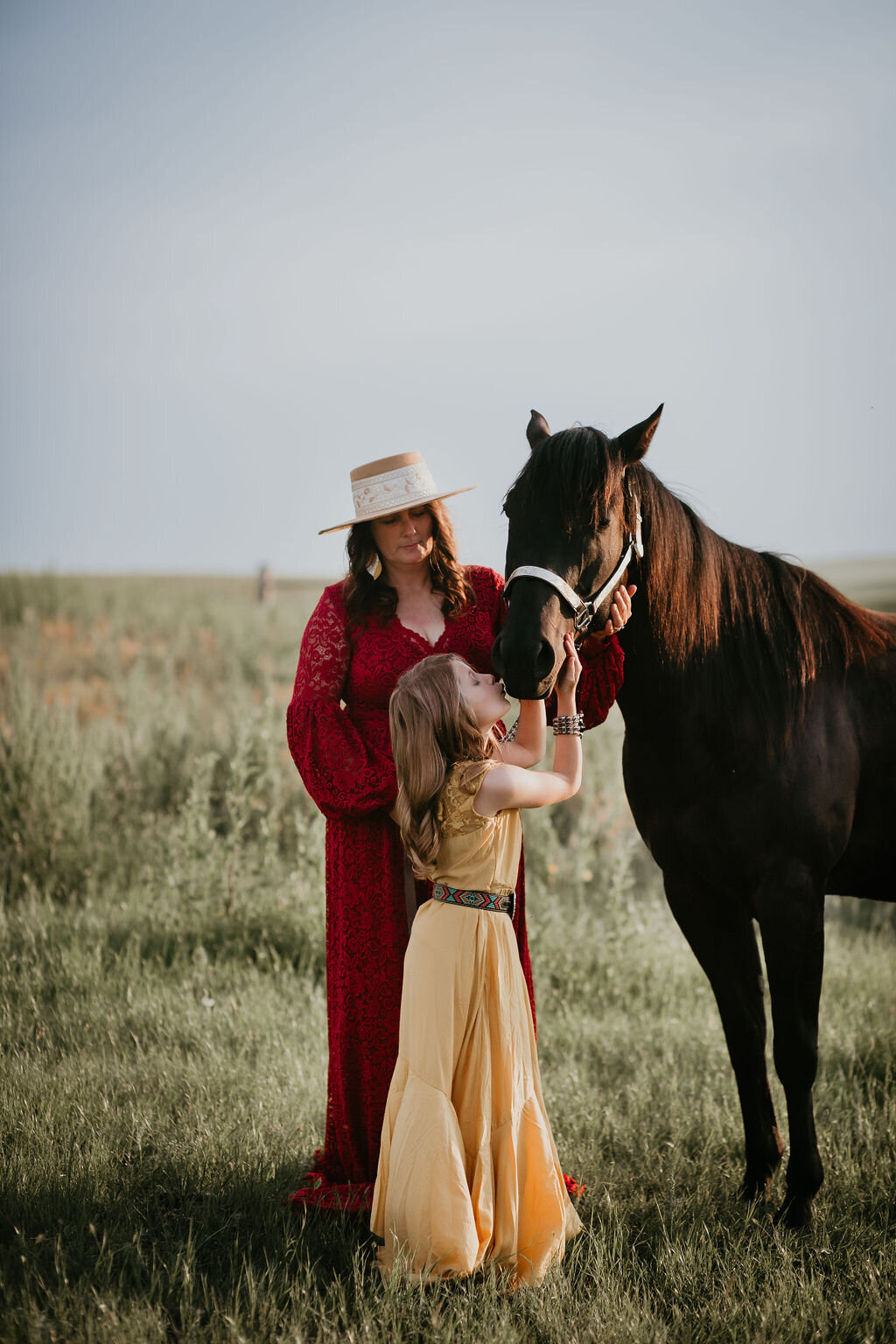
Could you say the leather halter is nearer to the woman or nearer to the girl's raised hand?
the girl's raised hand

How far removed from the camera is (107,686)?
37.7ft

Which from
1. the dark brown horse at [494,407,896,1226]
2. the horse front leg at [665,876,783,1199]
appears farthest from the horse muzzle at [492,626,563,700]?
the horse front leg at [665,876,783,1199]

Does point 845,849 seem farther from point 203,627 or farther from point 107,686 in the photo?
point 203,627

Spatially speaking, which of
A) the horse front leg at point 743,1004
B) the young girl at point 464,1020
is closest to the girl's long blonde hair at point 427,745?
the young girl at point 464,1020

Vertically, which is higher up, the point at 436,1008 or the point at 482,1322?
the point at 436,1008

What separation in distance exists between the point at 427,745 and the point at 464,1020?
71cm

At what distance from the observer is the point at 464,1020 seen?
227 centimetres

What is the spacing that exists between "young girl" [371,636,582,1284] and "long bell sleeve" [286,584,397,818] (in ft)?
0.69

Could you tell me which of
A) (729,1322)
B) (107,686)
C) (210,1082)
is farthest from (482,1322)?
(107,686)

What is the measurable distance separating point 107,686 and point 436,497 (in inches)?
386

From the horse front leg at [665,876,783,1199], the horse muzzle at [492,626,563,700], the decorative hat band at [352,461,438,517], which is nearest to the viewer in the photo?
the horse muzzle at [492,626,563,700]

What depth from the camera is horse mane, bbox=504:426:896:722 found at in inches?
95.0

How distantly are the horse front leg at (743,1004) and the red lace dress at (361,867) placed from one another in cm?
57

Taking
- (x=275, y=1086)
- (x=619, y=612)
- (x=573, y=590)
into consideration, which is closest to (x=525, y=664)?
→ (x=573, y=590)
